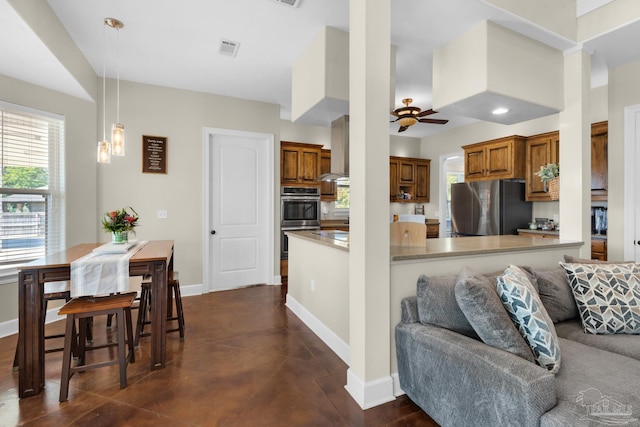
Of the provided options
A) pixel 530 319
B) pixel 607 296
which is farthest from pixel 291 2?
pixel 607 296

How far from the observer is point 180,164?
418 cm

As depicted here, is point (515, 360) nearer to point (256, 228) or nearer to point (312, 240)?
point (312, 240)

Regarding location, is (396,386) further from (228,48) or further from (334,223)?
(334,223)

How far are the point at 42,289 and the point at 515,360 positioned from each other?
9.23 ft

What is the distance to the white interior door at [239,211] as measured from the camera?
14.5 ft

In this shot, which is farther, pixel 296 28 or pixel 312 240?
pixel 312 240

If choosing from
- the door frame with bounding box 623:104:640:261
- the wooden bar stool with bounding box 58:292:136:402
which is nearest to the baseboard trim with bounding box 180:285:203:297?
the wooden bar stool with bounding box 58:292:136:402

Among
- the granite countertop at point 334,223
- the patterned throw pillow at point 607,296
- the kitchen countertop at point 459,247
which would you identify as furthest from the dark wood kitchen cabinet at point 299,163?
the patterned throw pillow at point 607,296

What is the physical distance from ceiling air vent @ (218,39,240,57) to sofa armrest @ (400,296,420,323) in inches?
113

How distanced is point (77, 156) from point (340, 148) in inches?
121

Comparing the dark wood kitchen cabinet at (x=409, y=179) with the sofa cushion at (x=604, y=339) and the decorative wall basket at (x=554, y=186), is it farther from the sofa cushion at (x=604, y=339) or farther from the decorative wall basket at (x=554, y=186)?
the sofa cushion at (x=604, y=339)

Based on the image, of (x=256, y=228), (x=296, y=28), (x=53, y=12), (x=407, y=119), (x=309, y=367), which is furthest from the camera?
(x=256, y=228)

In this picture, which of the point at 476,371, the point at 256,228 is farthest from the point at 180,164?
the point at 476,371

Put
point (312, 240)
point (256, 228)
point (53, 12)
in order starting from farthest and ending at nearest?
point (256, 228) → point (312, 240) → point (53, 12)
